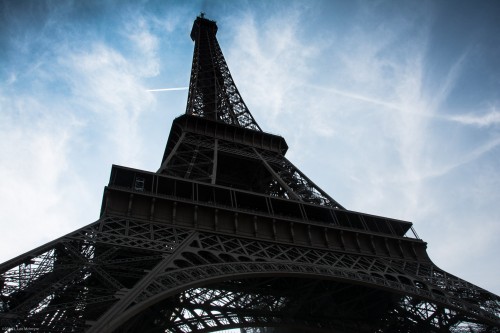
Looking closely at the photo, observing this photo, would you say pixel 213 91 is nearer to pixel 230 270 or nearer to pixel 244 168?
pixel 244 168

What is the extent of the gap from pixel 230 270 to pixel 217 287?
369 cm

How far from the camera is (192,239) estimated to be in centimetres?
1798

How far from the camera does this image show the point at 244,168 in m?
33.8

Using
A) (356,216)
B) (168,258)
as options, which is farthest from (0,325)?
(356,216)

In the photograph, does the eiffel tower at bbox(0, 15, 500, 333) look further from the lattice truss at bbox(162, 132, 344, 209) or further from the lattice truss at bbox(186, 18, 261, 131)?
the lattice truss at bbox(186, 18, 261, 131)

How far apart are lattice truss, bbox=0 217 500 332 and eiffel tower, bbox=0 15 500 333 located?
0.05 m

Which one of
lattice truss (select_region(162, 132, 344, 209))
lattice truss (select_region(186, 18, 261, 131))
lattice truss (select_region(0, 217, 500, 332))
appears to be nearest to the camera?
lattice truss (select_region(0, 217, 500, 332))

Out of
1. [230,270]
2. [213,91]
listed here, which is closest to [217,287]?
[230,270]

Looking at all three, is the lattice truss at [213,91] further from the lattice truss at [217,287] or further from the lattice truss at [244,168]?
the lattice truss at [217,287]

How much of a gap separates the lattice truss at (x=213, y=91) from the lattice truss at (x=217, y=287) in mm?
19164

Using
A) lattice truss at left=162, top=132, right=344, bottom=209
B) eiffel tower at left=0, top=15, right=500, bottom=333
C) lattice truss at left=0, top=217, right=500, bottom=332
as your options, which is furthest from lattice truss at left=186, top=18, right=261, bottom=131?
lattice truss at left=0, top=217, right=500, bottom=332

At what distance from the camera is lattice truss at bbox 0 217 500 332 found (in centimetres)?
1255

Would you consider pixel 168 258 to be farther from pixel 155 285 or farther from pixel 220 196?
pixel 220 196

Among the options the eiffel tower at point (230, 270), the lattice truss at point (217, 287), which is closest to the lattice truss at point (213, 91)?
the eiffel tower at point (230, 270)
